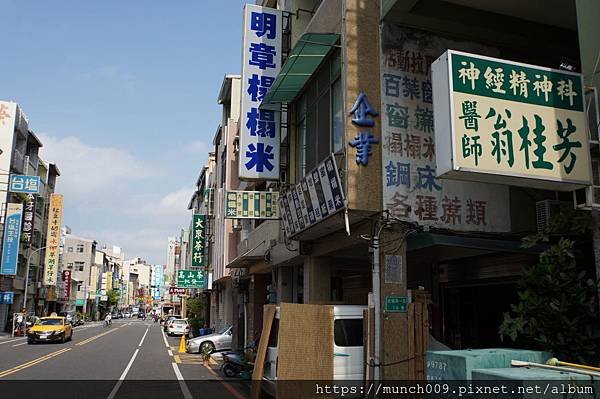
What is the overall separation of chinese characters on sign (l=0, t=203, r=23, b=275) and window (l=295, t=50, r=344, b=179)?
114 ft

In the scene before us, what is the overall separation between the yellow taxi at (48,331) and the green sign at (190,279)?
8.25 metres

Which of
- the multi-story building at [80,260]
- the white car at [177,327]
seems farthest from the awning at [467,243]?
the multi-story building at [80,260]

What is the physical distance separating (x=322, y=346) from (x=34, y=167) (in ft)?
168

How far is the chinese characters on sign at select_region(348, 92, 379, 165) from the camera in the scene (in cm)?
1050

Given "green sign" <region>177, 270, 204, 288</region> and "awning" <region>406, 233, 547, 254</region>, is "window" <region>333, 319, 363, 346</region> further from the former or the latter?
"green sign" <region>177, 270, 204, 288</region>

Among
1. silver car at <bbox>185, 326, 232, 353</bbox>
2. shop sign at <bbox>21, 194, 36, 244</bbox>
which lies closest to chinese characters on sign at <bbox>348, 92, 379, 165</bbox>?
silver car at <bbox>185, 326, 232, 353</bbox>

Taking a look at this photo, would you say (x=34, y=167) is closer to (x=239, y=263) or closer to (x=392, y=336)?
(x=239, y=263)

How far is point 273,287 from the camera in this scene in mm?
18375

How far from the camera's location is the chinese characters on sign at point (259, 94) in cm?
1494

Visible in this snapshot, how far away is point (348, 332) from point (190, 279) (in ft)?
102

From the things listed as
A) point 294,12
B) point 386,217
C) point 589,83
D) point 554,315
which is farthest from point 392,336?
point 294,12

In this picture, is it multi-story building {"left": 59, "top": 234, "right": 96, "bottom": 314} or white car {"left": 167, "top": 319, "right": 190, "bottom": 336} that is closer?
white car {"left": 167, "top": 319, "right": 190, "bottom": 336}

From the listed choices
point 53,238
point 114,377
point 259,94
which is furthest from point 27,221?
point 259,94

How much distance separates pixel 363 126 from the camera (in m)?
10.6
